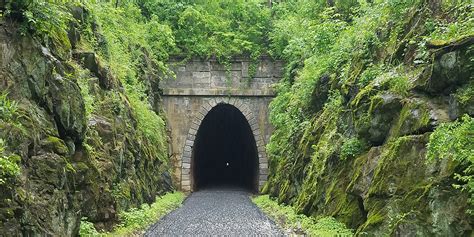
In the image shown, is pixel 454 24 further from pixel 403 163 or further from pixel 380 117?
pixel 403 163

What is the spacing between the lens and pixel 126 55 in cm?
1647

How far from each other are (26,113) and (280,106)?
14112mm

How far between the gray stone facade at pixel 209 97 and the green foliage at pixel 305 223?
8.20 meters

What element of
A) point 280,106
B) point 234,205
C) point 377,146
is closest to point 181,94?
point 280,106

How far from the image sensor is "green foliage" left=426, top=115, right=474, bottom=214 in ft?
16.7

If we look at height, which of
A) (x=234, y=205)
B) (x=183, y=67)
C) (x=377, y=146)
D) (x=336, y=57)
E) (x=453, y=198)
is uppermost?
(x=183, y=67)

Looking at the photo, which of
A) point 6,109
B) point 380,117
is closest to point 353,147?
point 380,117

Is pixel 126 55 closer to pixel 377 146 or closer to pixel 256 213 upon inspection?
pixel 256 213

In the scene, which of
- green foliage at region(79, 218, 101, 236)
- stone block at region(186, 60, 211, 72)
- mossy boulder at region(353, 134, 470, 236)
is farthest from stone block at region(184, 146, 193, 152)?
mossy boulder at region(353, 134, 470, 236)

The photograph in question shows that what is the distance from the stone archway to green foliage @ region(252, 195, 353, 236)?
7740 millimetres

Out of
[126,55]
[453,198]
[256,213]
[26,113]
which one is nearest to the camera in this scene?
[453,198]

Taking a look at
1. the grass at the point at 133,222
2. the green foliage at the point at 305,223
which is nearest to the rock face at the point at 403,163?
the green foliage at the point at 305,223

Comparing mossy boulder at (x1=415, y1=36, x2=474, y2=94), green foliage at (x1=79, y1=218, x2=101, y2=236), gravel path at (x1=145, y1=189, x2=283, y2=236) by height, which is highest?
mossy boulder at (x1=415, y1=36, x2=474, y2=94)

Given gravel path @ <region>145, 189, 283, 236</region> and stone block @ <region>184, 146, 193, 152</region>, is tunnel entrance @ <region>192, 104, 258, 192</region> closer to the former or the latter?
stone block @ <region>184, 146, 193, 152</region>
